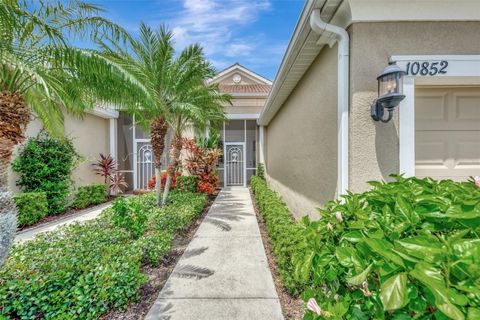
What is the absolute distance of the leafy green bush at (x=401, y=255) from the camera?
0.98 metres

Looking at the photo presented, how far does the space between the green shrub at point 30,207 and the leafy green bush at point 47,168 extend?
0.57 m

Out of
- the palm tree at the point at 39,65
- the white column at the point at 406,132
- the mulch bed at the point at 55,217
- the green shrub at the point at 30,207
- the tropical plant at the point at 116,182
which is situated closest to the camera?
the white column at the point at 406,132

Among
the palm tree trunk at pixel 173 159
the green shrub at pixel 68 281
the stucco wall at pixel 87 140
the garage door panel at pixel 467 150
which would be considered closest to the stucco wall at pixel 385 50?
the garage door panel at pixel 467 150

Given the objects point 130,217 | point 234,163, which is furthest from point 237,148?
point 130,217

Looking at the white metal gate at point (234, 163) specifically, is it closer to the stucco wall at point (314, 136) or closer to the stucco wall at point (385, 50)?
the stucco wall at point (314, 136)

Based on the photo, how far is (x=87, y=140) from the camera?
11852mm

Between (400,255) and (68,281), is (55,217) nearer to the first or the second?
(68,281)

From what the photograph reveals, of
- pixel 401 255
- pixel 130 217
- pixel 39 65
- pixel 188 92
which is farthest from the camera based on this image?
pixel 188 92

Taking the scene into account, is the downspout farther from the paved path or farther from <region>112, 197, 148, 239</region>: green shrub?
the paved path

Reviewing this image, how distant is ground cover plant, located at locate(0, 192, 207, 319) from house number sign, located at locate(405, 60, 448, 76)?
464cm

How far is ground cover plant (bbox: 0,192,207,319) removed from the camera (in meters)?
2.88

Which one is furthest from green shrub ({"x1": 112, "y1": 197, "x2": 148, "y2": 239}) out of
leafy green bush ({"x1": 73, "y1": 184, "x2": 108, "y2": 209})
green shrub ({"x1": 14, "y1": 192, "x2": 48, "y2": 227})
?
leafy green bush ({"x1": 73, "y1": 184, "x2": 108, "y2": 209})

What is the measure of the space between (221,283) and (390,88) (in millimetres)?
3640

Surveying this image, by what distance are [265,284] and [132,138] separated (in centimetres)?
1299
